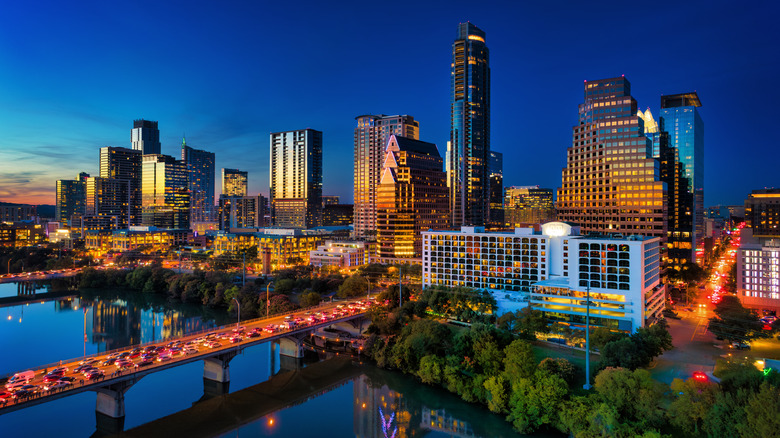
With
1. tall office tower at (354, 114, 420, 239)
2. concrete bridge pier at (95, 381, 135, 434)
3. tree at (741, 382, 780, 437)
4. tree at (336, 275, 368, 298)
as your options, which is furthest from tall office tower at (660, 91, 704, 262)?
concrete bridge pier at (95, 381, 135, 434)

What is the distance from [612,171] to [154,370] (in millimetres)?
89685

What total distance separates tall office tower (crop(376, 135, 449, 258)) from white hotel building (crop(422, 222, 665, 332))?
39924 millimetres

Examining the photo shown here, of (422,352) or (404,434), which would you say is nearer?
(404,434)

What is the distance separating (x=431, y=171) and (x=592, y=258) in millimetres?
77725

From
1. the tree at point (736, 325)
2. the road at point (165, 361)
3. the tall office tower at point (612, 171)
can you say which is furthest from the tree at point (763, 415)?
the tall office tower at point (612, 171)

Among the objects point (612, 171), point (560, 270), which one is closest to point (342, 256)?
point (560, 270)

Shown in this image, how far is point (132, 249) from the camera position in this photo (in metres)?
172

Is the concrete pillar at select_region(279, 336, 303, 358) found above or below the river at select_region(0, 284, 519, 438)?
above

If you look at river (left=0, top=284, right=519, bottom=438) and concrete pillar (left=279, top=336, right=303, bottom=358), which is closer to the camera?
river (left=0, top=284, right=519, bottom=438)

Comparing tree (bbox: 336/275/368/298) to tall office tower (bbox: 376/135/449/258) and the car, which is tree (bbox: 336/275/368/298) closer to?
tall office tower (bbox: 376/135/449/258)

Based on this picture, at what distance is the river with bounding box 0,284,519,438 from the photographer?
43.3 m

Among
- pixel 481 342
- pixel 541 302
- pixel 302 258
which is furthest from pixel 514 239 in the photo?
pixel 302 258

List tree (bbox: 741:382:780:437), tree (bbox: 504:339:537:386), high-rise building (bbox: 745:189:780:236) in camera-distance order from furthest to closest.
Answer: high-rise building (bbox: 745:189:780:236)
tree (bbox: 504:339:537:386)
tree (bbox: 741:382:780:437)

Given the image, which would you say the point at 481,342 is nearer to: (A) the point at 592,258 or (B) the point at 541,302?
(B) the point at 541,302
